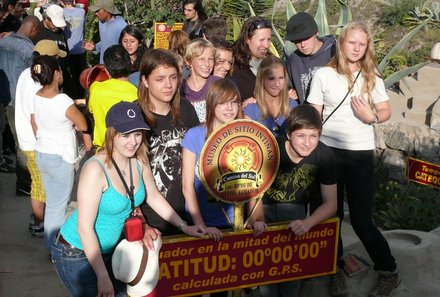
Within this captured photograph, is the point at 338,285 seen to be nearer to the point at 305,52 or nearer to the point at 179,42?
the point at 305,52

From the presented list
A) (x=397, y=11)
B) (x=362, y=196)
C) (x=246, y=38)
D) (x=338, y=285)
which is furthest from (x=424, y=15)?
(x=338, y=285)

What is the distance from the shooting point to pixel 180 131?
392cm

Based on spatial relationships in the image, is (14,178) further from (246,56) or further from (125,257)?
(125,257)

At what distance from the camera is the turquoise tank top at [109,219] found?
3.22m

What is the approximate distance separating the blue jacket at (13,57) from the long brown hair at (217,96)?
12.6 feet

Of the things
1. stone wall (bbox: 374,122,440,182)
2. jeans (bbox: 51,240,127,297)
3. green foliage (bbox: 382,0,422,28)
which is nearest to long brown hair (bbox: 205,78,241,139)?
jeans (bbox: 51,240,127,297)

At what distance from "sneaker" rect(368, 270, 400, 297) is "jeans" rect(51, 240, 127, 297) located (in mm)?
1963

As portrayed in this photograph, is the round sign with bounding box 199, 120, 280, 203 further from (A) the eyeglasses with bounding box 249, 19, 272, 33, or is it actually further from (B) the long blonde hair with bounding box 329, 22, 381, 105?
(A) the eyeglasses with bounding box 249, 19, 272, 33

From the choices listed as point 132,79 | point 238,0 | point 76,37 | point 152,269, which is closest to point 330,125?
point 152,269

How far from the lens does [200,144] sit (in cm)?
375

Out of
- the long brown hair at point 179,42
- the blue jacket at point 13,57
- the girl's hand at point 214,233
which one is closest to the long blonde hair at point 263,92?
the girl's hand at point 214,233

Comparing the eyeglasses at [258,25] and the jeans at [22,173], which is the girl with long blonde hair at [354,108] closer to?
the eyeglasses at [258,25]

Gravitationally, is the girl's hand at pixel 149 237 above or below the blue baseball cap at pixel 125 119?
below

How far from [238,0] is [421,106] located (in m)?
5.14
